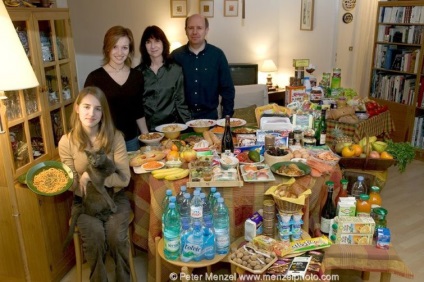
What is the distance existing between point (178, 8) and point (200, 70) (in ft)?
6.73

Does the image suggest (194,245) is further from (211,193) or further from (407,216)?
(407,216)

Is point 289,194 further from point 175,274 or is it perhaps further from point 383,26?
point 383,26

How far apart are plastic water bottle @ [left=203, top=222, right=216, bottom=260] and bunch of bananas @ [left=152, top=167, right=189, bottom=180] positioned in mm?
386

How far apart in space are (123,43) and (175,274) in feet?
4.84

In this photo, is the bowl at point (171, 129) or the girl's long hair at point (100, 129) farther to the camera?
the bowl at point (171, 129)

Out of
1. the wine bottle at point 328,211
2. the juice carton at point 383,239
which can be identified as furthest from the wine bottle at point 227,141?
the juice carton at point 383,239

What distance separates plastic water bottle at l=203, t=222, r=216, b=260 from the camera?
1848 mm

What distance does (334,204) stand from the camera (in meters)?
2.18

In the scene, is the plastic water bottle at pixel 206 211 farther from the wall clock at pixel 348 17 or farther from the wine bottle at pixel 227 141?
the wall clock at pixel 348 17

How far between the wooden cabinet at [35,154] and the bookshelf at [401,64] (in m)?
3.74

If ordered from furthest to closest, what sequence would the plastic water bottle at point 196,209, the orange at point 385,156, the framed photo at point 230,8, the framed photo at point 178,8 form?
the framed photo at point 230,8 < the framed photo at point 178,8 < the orange at point 385,156 < the plastic water bottle at point 196,209

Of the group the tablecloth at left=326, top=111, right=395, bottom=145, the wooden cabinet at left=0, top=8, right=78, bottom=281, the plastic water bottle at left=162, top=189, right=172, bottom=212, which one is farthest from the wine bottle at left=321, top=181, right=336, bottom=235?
the wooden cabinet at left=0, top=8, right=78, bottom=281

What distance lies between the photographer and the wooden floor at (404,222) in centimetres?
259

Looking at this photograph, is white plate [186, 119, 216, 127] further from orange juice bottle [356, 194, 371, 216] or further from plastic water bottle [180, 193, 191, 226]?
orange juice bottle [356, 194, 371, 216]
